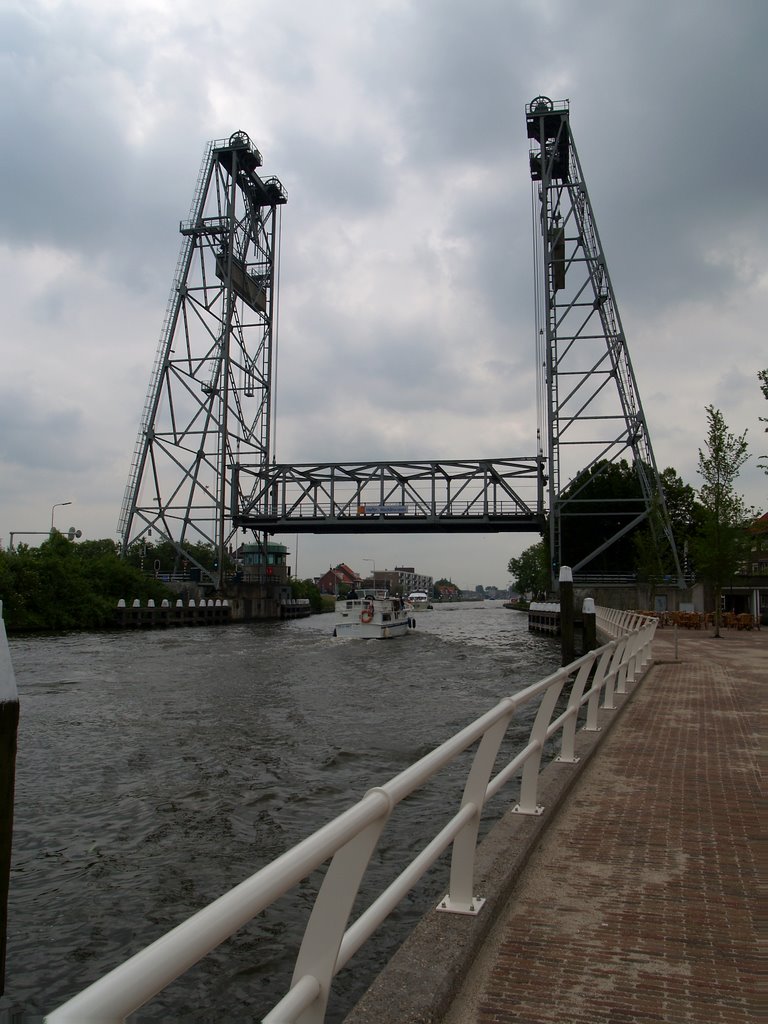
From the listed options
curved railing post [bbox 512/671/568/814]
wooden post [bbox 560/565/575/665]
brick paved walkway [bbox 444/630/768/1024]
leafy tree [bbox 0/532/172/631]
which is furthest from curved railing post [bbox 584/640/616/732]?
leafy tree [bbox 0/532/172/631]

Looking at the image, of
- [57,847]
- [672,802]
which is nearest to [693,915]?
[672,802]

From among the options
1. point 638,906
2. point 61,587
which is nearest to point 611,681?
point 638,906

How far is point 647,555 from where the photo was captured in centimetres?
4375

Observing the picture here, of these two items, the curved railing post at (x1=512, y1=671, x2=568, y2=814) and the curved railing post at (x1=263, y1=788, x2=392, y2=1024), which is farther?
the curved railing post at (x1=512, y1=671, x2=568, y2=814)

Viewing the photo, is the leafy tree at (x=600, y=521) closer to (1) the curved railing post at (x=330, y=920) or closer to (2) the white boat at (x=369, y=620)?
(2) the white boat at (x=369, y=620)

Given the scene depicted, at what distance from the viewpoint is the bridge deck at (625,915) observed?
344cm

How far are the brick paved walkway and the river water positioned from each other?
5.74 ft

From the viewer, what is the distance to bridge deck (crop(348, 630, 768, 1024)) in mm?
3439

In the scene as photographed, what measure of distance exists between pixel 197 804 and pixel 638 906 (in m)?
7.08

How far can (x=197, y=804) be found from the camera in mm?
10359

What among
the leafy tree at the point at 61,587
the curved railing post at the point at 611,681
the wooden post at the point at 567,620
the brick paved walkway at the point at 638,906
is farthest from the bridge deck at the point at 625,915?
the leafy tree at the point at 61,587

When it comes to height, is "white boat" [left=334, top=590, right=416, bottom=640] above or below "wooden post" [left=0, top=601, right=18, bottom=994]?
below

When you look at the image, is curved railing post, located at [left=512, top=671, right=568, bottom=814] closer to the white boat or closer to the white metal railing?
the white metal railing

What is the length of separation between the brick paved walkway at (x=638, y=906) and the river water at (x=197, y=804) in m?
1.75
